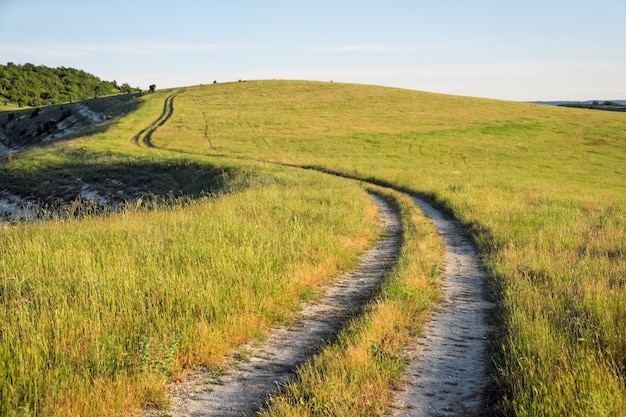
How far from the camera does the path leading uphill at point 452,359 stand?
5281mm

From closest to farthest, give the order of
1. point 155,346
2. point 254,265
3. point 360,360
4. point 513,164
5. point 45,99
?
point 360,360 → point 155,346 → point 254,265 → point 513,164 → point 45,99

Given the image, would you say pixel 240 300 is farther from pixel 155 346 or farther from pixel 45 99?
pixel 45 99

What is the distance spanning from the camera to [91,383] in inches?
214

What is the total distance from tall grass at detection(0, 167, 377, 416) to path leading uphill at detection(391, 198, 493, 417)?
7.30 feet

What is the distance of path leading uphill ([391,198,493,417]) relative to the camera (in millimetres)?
5281

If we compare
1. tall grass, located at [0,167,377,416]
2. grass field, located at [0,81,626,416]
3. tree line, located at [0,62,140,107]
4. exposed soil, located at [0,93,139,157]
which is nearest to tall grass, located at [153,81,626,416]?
grass field, located at [0,81,626,416]

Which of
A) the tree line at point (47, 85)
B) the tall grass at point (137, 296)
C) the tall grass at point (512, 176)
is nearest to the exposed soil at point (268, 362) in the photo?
the tall grass at point (137, 296)

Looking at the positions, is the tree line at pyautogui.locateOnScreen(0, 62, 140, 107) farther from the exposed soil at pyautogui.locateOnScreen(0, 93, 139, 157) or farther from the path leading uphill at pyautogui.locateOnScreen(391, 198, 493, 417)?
the path leading uphill at pyautogui.locateOnScreen(391, 198, 493, 417)

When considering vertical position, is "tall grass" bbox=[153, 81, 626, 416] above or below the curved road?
above

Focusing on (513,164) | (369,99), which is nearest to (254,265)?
(513,164)

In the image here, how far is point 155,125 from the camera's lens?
61438mm

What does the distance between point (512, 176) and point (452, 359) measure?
31.6m

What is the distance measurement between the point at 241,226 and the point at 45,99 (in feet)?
484

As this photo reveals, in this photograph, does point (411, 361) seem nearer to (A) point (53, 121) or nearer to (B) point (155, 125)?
(B) point (155, 125)
